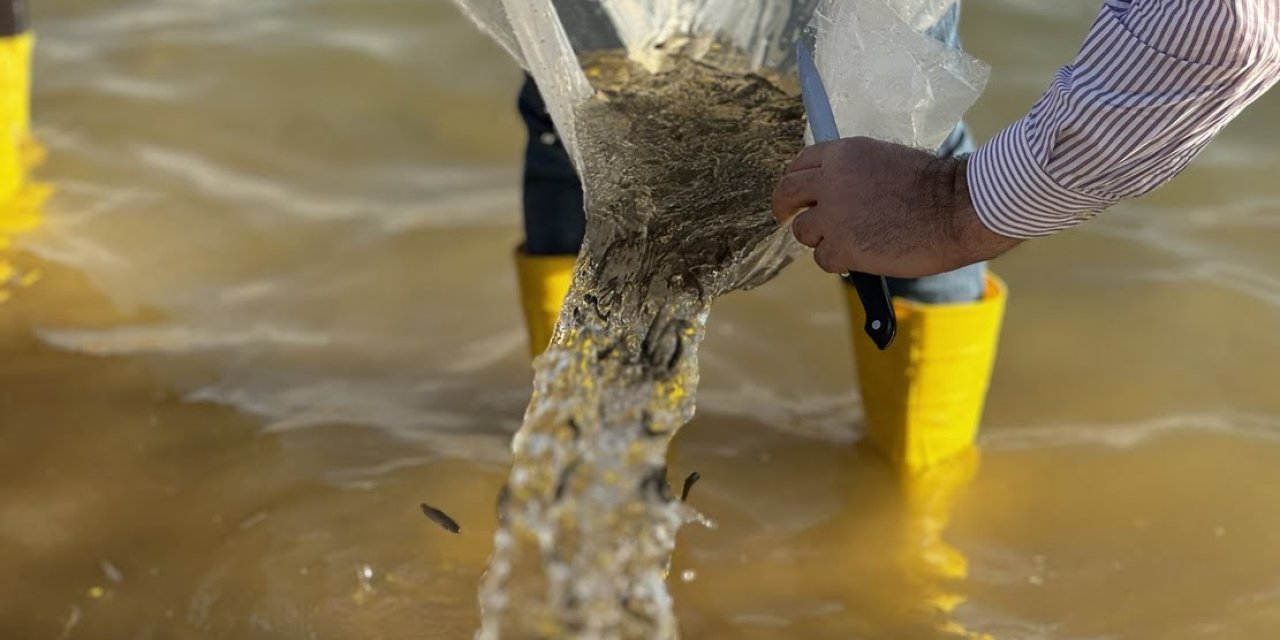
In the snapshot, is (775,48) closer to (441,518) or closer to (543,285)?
(543,285)

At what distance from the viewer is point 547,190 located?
1.82m

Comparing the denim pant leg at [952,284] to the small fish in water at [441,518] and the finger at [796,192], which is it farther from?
the small fish in water at [441,518]

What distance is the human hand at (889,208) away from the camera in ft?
4.02

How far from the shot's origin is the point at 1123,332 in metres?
2.18

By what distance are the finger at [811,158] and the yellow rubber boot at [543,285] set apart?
60cm

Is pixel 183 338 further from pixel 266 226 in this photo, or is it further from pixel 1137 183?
pixel 1137 183

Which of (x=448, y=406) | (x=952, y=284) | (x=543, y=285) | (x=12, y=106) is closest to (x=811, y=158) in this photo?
(x=952, y=284)

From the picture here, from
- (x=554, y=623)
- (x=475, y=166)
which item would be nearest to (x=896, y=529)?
(x=554, y=623)

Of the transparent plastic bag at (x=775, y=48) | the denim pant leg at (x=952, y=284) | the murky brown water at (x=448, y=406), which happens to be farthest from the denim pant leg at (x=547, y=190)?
the denim pant leg at (x=952, y=284)

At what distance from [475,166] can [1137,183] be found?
67.7 inches

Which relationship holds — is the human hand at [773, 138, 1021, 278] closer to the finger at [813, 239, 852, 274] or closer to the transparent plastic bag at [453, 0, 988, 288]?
the finger at [813, 239, 852, 274]

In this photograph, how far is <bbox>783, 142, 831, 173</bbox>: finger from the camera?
1.25 meters

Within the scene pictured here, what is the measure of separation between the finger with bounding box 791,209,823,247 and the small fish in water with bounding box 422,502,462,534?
2.05 ft

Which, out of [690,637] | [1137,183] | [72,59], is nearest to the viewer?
[1137,183]
